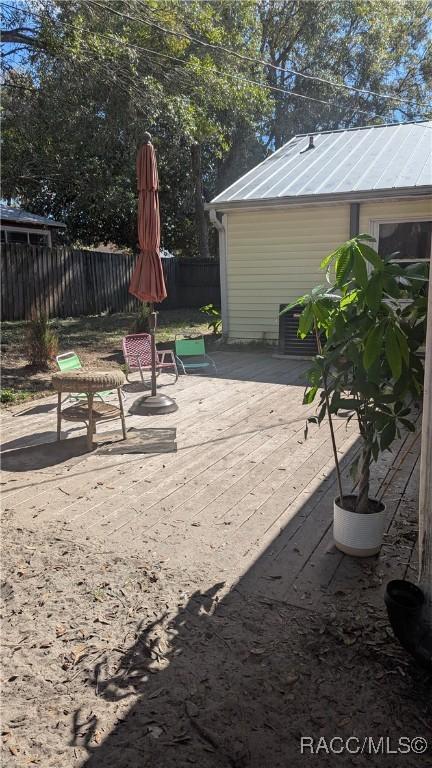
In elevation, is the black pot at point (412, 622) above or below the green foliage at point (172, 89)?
below

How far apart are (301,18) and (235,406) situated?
2289 cm

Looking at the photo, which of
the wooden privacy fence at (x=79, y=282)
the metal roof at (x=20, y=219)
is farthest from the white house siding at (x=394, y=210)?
the metal roof at (x=20, y=219)

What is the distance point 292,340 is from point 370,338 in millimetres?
7491

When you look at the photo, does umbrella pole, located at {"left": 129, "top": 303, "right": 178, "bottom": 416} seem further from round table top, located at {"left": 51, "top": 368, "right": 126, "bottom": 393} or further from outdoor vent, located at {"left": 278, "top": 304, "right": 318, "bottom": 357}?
outdoor vent, located at {"left": 278, "top": 304, "right": 318, "bottom": 357}

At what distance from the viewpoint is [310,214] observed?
9742mm

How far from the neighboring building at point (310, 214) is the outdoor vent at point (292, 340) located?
21.9 inches

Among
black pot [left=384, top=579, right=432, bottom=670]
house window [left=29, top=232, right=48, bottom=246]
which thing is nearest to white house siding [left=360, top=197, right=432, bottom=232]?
black pot [left=384, top=579, right=432, bottom=670]

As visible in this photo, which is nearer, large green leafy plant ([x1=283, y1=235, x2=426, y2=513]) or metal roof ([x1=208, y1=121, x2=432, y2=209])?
large green leafy plant ([x1=283, y1=235, x2=426, y2=513])

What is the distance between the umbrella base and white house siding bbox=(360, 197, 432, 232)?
526 cm

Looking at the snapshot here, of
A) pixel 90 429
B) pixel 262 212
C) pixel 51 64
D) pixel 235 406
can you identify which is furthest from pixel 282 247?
pixel 90 429

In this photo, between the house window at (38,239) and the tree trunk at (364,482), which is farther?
the house window at (38,239)

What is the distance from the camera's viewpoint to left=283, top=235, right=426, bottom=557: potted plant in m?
2.40

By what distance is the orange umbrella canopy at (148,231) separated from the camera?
5.65 metres

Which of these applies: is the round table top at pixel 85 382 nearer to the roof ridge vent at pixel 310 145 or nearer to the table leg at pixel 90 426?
the table leg at pixel 90 426
